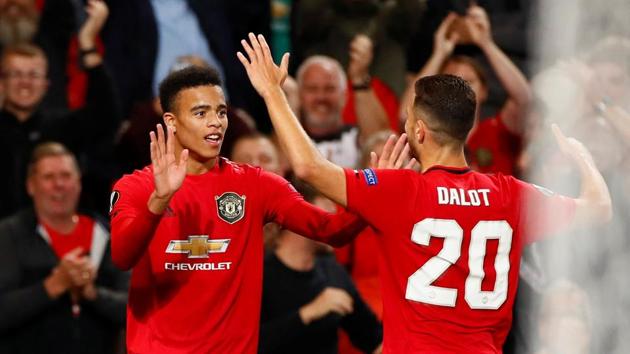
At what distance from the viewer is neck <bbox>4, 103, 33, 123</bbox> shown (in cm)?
790

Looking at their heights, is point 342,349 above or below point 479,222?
below

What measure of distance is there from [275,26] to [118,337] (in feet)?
10.4

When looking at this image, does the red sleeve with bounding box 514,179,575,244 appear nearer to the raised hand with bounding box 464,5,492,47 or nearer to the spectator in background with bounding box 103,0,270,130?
the raised hand with bounding box 464,5,492,47

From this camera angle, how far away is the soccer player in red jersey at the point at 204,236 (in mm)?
5277

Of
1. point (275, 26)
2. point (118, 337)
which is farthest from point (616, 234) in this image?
point (275, 26)

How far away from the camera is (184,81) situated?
5.46 meters

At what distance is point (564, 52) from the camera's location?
7.17 m

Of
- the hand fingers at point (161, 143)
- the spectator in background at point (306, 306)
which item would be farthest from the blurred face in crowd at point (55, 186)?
the hand fingers at point (161, 143)

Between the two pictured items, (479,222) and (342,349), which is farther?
(342,349)

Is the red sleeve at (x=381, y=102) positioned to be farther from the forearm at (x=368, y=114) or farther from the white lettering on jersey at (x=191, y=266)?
the white lettering on jersey at (x=191, y=266)

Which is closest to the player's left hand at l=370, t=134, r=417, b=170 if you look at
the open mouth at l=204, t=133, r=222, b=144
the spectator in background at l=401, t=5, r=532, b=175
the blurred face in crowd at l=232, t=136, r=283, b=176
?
the open mouth at l=204, t=133, r=222, b=144

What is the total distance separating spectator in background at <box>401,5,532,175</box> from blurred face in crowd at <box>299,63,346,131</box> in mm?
461

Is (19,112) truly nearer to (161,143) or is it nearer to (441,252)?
(161,143)

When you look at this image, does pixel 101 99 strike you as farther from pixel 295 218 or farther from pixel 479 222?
pixel 479 222
